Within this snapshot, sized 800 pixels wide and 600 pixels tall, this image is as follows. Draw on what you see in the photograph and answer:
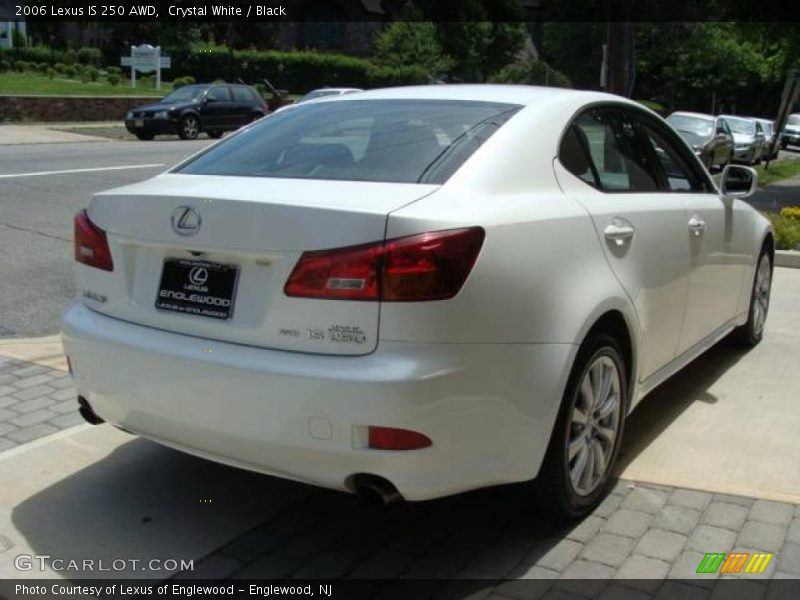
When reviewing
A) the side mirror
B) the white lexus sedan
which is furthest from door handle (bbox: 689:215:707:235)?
the side mirror

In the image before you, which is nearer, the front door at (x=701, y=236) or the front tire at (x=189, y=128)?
the front door at (x=701, y=236)

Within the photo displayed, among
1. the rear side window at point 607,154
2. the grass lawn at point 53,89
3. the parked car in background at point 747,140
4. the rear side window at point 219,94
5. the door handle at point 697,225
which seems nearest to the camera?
the rear side window at point 607,154

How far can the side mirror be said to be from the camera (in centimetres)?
517

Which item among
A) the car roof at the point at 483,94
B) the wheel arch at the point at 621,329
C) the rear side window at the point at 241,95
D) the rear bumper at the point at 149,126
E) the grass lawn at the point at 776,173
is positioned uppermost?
the car roof at the point at 483,94

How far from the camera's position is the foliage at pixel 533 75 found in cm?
4806

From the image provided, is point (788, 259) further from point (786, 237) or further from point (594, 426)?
point (594, 426)

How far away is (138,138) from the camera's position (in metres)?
24.5

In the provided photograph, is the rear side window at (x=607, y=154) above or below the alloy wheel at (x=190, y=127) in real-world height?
above

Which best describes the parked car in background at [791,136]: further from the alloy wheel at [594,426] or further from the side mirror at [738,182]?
the alloy wheel at [594,426]

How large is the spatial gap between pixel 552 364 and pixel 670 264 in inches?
49.9

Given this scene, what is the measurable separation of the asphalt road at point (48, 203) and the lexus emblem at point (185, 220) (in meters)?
3.50

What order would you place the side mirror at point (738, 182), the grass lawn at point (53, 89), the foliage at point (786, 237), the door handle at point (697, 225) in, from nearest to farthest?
the door handle at point (697, 225), the side mirror at point (738, 182), the foliage at point (786, 237), the grass lawn at point (53, 89)

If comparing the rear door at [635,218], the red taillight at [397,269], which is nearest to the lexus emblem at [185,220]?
the red taillight at [397,269]

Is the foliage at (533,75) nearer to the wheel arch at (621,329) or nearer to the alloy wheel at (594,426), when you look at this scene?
the wheel arch at (621,329)
